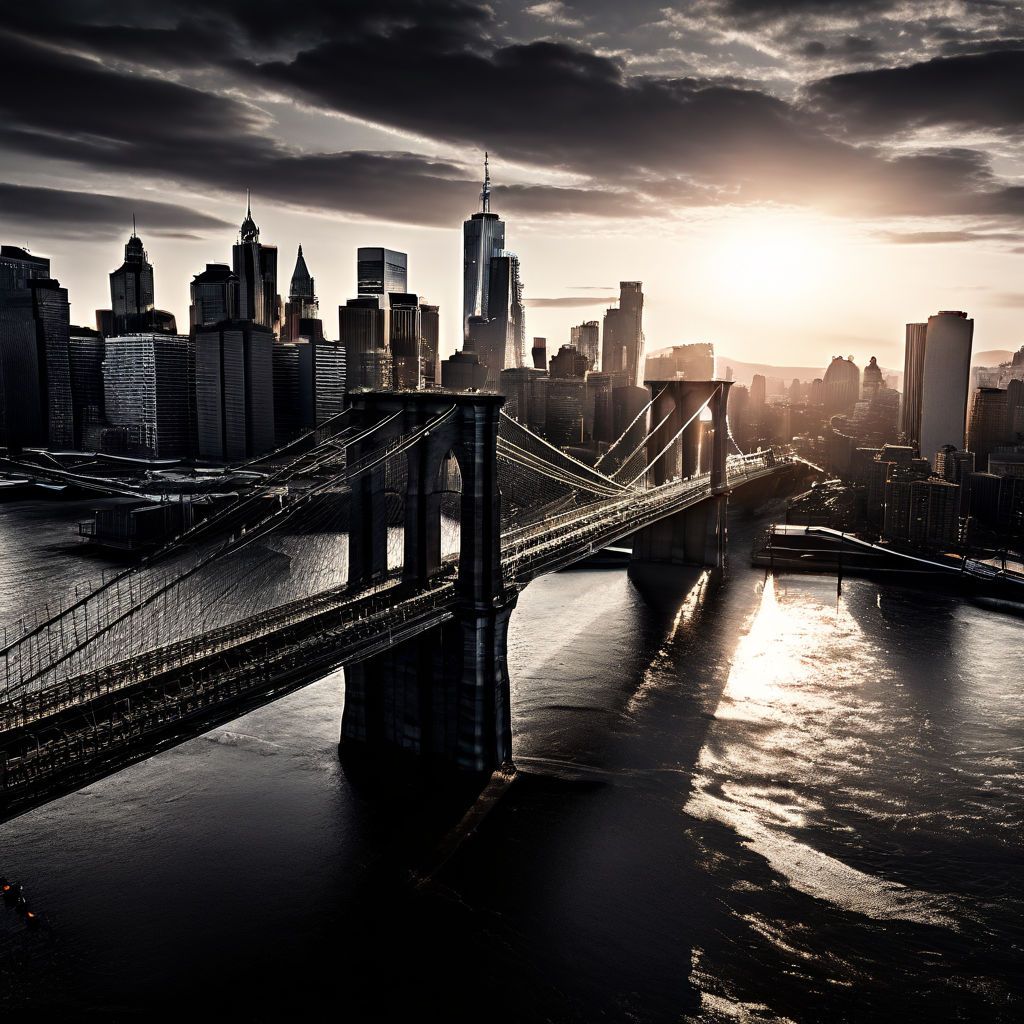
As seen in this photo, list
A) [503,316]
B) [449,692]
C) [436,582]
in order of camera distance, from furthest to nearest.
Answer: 1. [503,316]
2. [436,582]
3. [449,692]

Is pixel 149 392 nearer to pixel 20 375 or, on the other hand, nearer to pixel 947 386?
pixel 20 375

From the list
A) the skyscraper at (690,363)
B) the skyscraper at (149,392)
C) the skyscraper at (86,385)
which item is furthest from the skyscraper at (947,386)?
the skyscraper at (86,385)

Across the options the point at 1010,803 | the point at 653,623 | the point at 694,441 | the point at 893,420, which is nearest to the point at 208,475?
the point at 694,441

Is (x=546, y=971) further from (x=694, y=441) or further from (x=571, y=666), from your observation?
(x=694, y=441)

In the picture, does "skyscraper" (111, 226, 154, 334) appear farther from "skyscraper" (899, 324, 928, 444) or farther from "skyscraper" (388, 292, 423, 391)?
"skyscraper" (899, 324, 928, 444)

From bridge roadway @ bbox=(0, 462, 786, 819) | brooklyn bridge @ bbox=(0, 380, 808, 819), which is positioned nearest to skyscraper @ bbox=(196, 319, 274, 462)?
brooklyn bridge @ bbox=(0, 380, 808, 819)

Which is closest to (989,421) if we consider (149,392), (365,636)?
(149,392)

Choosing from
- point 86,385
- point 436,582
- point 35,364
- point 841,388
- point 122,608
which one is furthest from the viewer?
point 841,388
